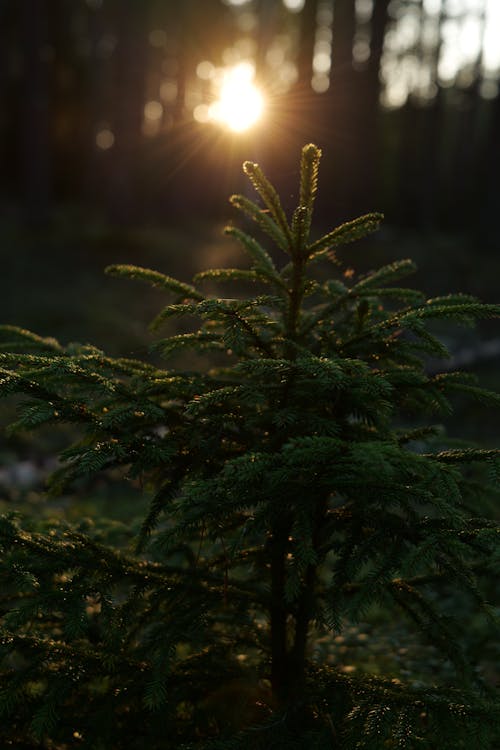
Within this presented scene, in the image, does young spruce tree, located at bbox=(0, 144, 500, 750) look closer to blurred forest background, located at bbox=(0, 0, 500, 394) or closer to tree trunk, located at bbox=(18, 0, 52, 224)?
blurred forest background, located at bbox=(0, 0, 500, 394)

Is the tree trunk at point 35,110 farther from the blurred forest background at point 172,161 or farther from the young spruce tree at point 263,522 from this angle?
the young spruce tree at point 263,522

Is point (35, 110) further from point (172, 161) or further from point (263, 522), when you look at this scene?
point (263, 522)

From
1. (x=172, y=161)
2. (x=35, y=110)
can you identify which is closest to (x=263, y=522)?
(x=35, y=110)

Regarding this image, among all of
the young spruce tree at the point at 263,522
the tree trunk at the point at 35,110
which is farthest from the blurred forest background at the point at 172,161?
the young spruce tree at the point at 263,522

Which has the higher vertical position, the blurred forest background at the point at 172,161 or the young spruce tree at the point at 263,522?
the blurred forest background at the point at 172,161

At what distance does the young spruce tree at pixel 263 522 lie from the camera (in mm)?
2295

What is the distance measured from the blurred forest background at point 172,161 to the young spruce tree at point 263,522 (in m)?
4.64

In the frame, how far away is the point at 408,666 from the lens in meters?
4.39

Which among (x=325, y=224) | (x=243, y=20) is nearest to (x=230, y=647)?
(x=325, y=224)

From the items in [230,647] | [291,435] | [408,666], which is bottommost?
[230,647]

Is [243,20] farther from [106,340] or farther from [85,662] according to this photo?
[85,662]

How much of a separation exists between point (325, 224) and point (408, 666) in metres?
18.1

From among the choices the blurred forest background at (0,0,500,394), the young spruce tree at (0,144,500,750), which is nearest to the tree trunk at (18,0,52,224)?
the blurred forest background at (0,0,500,394)

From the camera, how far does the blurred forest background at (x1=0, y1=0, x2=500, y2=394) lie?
15.7 metres
